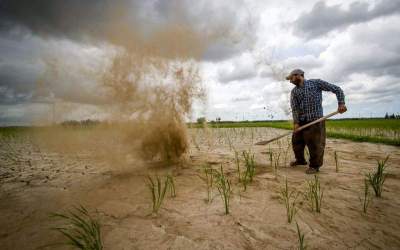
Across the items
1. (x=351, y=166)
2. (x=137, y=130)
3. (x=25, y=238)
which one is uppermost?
(x=137, y=130)

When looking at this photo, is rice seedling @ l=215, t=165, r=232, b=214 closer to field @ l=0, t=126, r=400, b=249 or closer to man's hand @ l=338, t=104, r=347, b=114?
field @ l=0, t=126, r=400, b=249

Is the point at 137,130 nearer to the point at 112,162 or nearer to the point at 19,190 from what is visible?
the point at 112,162

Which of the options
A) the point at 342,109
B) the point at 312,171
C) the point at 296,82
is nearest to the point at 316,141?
the point at 312,171

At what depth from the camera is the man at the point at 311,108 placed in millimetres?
4508

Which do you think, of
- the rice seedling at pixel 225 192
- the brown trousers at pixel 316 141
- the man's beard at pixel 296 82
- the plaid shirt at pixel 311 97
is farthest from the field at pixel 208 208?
the man's beard at pixel 296 82

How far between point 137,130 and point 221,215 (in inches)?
120

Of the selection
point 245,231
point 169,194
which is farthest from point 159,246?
point 169,194

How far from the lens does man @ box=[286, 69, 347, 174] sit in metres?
4.51

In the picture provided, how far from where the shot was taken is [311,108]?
4680 millimetres

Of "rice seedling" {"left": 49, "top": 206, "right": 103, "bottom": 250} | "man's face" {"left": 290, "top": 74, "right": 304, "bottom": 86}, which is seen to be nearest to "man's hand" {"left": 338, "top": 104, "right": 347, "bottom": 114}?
"man's face" {"left": 290, "top": 74, "right": 304, "bottom": 86}

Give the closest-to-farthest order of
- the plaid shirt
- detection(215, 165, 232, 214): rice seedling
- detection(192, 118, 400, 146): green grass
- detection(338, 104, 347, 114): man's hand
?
1. detection(215, 165, 232, 214): rice seedling
2. detection(338, 104, 347, 114): man's hand
3. the plaid shirt
4. detection(192, 118, 400, 146): green grass

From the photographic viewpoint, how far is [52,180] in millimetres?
4559

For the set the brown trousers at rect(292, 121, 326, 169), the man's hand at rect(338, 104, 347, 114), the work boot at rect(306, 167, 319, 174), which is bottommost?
the work boot at rect(306, 167, 319, 174)

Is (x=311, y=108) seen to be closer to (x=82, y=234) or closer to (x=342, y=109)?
(x=342, y=109)
